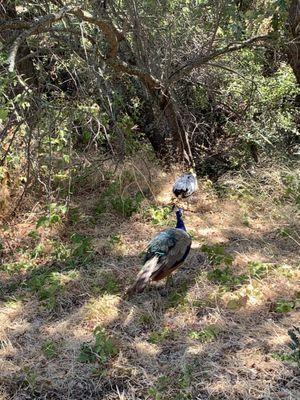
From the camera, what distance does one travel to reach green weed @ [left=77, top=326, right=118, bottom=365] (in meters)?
3.33

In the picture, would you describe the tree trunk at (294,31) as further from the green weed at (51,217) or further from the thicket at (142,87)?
the green weed at (51,217)

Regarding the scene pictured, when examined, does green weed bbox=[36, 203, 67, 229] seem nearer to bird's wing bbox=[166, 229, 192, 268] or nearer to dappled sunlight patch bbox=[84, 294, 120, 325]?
dappled sunlight patch bbox=[84, 294, 120, 325]

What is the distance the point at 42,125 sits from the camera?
4.41 m

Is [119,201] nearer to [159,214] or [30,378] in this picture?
[159,214]

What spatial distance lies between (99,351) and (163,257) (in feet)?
2.93

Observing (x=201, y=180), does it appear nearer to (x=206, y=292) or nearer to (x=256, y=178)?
(x=256, y=178)

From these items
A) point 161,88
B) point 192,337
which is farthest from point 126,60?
point 192,337

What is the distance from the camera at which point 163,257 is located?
12.8 feet

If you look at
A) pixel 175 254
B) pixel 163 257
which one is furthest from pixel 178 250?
pixel 163 257

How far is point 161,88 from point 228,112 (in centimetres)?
167

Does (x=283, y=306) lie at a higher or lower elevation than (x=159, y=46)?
lower

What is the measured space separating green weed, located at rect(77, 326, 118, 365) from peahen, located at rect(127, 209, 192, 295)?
0.53m

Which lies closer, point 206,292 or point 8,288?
point 206,292

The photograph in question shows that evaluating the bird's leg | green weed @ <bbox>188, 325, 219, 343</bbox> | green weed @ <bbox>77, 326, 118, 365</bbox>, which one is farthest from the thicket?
green weed @ <bbox>188, 325, 219, 343</bbox>
